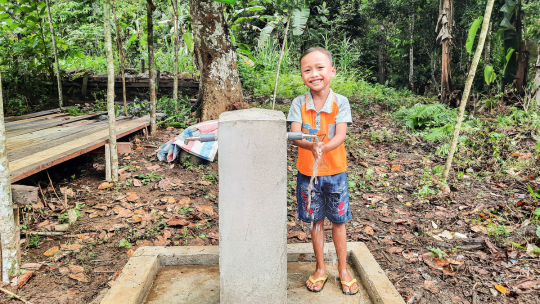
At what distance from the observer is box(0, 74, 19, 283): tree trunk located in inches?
95.6

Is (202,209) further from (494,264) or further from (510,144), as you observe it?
(510,144)

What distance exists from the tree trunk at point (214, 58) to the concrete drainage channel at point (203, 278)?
300cm

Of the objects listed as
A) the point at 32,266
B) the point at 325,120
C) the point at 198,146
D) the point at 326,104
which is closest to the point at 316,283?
the point at 325,120

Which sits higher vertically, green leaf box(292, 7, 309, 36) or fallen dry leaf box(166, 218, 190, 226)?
green leaf box(292, 7, 309, 36)

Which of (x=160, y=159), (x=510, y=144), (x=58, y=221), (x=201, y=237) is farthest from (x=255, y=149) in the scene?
(x=510, y=144)

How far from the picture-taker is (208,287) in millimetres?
2424

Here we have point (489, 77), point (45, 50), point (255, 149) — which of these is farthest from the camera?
point (45, 50)

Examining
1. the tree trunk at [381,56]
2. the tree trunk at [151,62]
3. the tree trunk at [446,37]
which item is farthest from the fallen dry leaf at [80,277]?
the tree trunk at [381,56]

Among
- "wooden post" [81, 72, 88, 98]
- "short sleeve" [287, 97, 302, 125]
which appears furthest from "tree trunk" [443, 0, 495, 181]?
"wooden post" [81, 72, 88, 98]

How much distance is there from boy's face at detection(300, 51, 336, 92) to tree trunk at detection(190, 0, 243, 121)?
3.27m

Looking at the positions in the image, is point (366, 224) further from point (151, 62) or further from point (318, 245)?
point (151, 62)

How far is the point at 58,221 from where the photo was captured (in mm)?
3387

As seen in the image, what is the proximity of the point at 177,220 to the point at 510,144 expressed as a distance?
4985mm

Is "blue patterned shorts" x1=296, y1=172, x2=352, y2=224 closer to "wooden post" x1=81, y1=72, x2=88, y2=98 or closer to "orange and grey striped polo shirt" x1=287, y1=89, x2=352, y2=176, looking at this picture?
"orange and grey striped polo shirt" x1=287, y1=89, x2=352, y2=176
